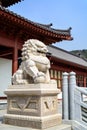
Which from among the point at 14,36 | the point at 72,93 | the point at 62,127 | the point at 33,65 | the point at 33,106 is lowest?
the point at 62,127

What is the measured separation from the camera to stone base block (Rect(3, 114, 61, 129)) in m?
4.53

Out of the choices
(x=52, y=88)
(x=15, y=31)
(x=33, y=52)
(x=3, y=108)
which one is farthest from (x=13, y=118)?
(x=15, y=31)

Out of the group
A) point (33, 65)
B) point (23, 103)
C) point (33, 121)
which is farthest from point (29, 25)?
point (33, 121)

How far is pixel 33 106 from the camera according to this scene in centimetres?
471

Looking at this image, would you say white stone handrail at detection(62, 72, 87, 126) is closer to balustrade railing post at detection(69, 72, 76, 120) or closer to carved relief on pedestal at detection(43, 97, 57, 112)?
balustrade railing post at detection(69, 72, 76, 120)

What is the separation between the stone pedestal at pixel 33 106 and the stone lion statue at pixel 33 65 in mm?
167

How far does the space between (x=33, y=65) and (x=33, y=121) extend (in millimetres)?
1073

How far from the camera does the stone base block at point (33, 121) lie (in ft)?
14.9

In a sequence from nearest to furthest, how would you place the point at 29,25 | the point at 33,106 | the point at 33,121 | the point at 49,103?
1. the point at 33,121
2. the point at 33,106
3. the point at 49,103
4. the point at 29,25

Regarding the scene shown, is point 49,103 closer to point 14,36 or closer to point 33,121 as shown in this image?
point 33,121

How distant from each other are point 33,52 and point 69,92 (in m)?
1.12

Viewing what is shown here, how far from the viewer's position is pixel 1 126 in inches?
188

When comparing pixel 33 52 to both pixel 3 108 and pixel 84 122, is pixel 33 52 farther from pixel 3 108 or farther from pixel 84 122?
pixel 3 108

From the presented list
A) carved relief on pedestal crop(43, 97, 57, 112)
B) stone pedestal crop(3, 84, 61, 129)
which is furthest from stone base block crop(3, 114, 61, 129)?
carved relief on pedestal crop(43, 97, 57, 112)
